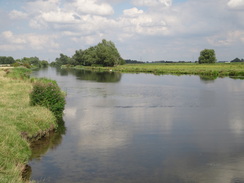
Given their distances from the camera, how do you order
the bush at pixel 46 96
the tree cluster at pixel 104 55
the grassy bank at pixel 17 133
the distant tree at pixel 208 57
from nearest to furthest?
the grassy bank at pixel 17 133, the bush at pixel 46 96, the tree cluster at pixel 104 55, the distant tree at pixel 208 57

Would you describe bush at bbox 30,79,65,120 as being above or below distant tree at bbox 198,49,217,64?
below

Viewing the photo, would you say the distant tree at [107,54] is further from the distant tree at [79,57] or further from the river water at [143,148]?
the river water at [143,148]

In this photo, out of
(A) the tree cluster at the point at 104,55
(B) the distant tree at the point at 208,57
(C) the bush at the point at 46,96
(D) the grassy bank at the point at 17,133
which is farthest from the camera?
(B) the distant tree at the point at 208,57

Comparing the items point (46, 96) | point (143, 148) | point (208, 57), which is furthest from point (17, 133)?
point (208, 57)

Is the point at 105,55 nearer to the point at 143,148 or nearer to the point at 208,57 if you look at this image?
the point at 208,57

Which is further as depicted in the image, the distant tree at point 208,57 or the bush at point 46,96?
the distant tree at point 208,57

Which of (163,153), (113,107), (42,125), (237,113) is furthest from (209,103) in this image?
(42,125)

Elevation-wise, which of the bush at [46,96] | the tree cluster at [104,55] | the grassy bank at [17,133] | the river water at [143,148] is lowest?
the river water at [143,148]

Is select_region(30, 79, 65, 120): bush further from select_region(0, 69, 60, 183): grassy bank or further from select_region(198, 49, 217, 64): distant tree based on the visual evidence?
select_region(198, 49, 217, 64): distant tree

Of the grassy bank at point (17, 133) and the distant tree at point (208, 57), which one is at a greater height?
the distant tree at point (208, 57)

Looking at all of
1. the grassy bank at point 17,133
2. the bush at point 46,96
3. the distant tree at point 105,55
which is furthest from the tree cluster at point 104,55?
the grassy bank at point 17,133

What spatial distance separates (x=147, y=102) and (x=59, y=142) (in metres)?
17.9

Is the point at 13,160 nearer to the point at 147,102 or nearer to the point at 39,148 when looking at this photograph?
the point at 39,148

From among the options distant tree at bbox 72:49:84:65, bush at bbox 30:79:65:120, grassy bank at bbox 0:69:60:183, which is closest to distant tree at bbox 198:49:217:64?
distant tree at bbox 72:49:84:65
